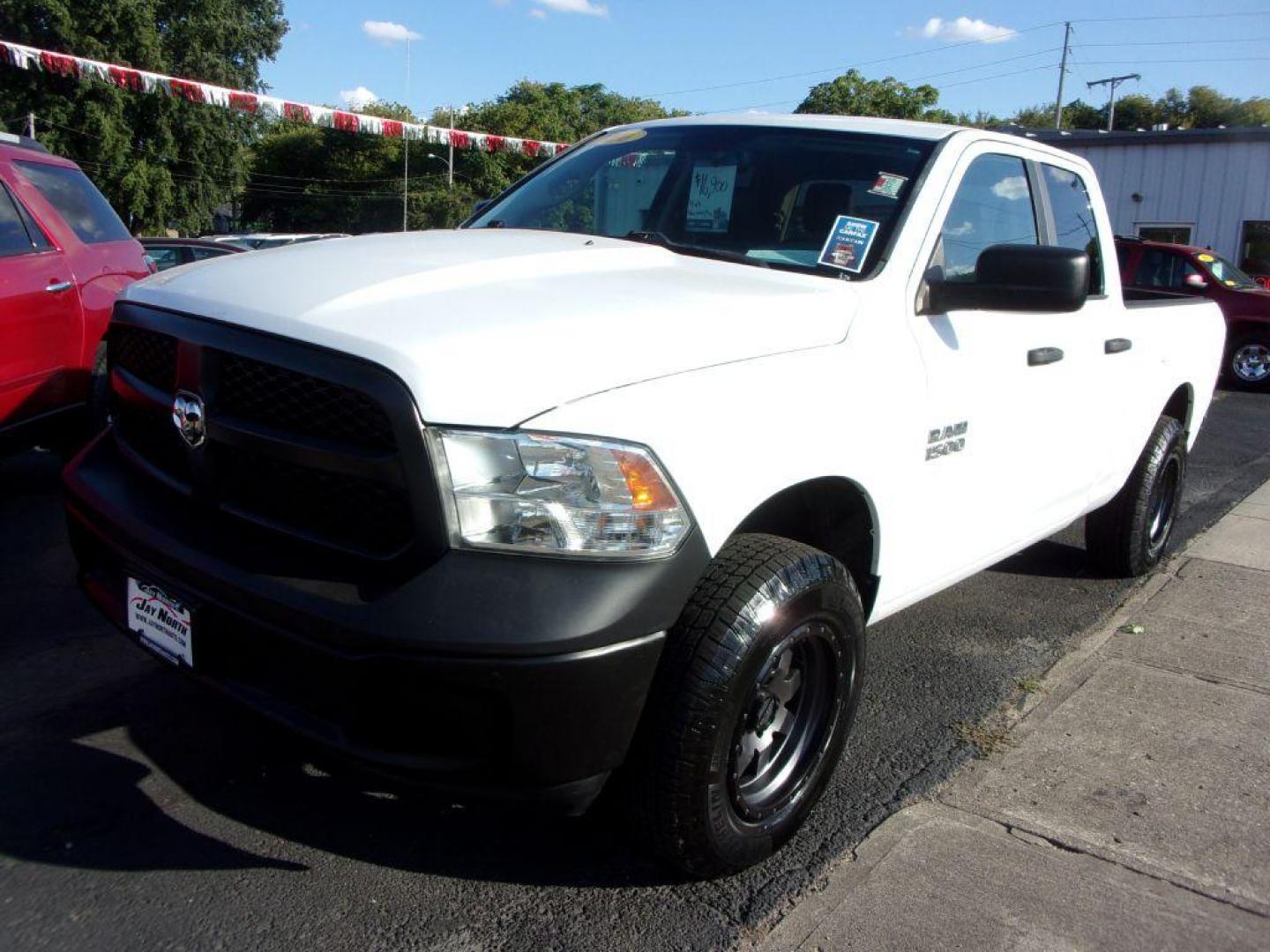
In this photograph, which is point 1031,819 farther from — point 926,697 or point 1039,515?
point 1039,515

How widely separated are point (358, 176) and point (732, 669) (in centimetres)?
6172

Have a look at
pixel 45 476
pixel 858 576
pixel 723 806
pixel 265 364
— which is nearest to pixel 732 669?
pixel 723 806

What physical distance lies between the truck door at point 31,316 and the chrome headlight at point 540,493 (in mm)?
3876

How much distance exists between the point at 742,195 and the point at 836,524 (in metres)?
1.15

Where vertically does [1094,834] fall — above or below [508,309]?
below

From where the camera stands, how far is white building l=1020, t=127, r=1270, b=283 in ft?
67.4

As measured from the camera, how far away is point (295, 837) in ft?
9.02

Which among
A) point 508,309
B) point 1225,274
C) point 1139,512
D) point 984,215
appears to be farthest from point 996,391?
point 1225,274

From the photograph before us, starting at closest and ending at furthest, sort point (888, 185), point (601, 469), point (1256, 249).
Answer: point (601, 469), point (888, 185), point (1256, 249)

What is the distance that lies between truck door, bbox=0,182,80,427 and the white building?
18.6 metres

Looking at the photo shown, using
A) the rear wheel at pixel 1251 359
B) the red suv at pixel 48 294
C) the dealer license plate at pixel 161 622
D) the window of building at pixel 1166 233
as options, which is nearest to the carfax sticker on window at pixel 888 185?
the dealer license plate at pixel 161 622

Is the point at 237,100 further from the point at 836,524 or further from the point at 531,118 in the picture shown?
the point at 531,118

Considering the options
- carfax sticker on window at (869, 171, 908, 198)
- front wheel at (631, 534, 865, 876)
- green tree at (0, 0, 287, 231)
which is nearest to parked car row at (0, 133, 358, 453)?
carfax sticker on window at (869, 171, 908, 198)

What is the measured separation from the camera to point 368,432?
2184 millimetres
